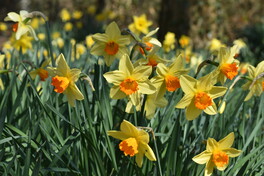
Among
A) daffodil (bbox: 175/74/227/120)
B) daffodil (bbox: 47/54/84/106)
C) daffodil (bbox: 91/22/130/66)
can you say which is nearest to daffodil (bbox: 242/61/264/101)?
daffodil (bbox: 175/74/227/120)

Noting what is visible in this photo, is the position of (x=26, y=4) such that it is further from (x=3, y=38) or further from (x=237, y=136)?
(x=237, y=136)

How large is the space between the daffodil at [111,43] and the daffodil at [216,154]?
0.52 m

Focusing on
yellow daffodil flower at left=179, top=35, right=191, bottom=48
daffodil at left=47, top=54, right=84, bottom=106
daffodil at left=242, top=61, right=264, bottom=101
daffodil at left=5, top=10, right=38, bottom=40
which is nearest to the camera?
daffodil at left=47, top=54, right=84, bottom=106

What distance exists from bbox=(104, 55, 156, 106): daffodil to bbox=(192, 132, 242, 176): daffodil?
11.5 inches

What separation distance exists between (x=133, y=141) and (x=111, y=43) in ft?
1.58

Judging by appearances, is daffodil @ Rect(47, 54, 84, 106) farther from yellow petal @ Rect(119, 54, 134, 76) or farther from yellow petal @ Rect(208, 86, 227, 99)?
yellow petal @ Rect(208, 86, 227, 99)

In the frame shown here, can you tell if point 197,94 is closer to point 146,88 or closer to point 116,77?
point 146,88

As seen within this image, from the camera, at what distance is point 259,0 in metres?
9.72

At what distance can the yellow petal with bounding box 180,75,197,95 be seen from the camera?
154cm

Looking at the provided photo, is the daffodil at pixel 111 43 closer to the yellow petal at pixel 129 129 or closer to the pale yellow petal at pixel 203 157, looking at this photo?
the yellow petal at pixel 129 129

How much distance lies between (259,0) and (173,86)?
8.81m

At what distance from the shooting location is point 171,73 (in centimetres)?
160

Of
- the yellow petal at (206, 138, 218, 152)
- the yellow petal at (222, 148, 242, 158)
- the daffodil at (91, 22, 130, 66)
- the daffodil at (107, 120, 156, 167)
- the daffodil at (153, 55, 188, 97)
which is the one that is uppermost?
the daffodil at (91, 22, 130, 66)

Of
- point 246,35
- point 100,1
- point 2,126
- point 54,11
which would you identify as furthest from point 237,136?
point 54,11
